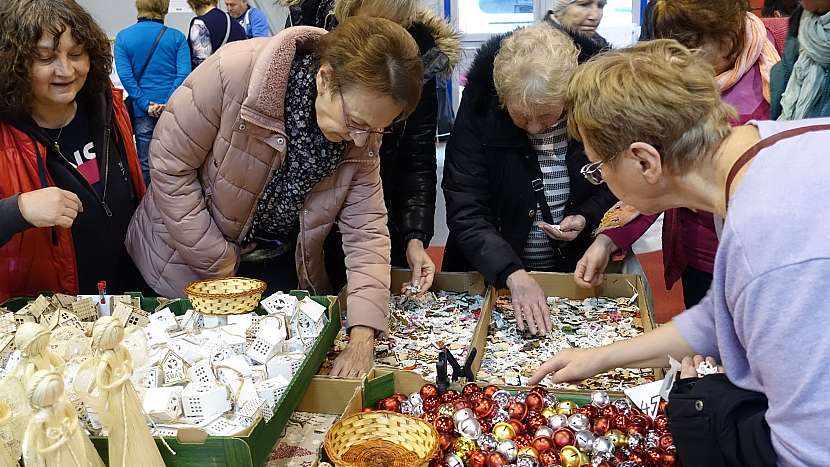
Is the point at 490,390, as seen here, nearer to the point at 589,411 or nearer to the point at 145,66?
the point at 589,411

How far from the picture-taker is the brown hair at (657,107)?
1.11 m

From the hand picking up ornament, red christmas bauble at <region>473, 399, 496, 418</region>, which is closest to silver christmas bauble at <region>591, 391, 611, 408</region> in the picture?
the hand picking up ornament

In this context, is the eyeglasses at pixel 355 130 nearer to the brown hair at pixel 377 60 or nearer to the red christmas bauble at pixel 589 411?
the brown hair at pixel 377 60

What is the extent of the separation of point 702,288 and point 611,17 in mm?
6154

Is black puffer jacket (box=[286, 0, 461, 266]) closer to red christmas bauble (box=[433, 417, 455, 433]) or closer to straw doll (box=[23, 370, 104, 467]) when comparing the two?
red christmas bauble (box=[433, 417, 455, 433])

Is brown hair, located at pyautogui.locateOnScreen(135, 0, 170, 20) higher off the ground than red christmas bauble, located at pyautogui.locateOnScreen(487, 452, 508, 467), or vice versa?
brown hair, located at pyautogui.locateOnScreen(135, 0, 170, 20)

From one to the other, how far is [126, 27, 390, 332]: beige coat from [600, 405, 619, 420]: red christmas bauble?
2.09ft

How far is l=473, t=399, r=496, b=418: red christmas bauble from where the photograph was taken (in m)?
1.49

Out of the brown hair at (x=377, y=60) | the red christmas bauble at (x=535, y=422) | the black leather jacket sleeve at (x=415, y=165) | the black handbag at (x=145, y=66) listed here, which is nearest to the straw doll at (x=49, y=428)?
the red christmas bauble at (x=535, y=422)

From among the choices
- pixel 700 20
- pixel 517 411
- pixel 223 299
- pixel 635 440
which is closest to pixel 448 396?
pixel 517 411

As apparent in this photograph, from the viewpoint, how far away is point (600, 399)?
151 centimetres

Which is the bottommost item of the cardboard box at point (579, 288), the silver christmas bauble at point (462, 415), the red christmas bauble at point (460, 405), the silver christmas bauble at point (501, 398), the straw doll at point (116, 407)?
the cardboard box at point (579, 288)

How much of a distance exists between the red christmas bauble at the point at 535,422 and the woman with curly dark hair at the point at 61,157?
1.16 metres

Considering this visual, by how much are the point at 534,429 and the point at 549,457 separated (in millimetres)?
106
